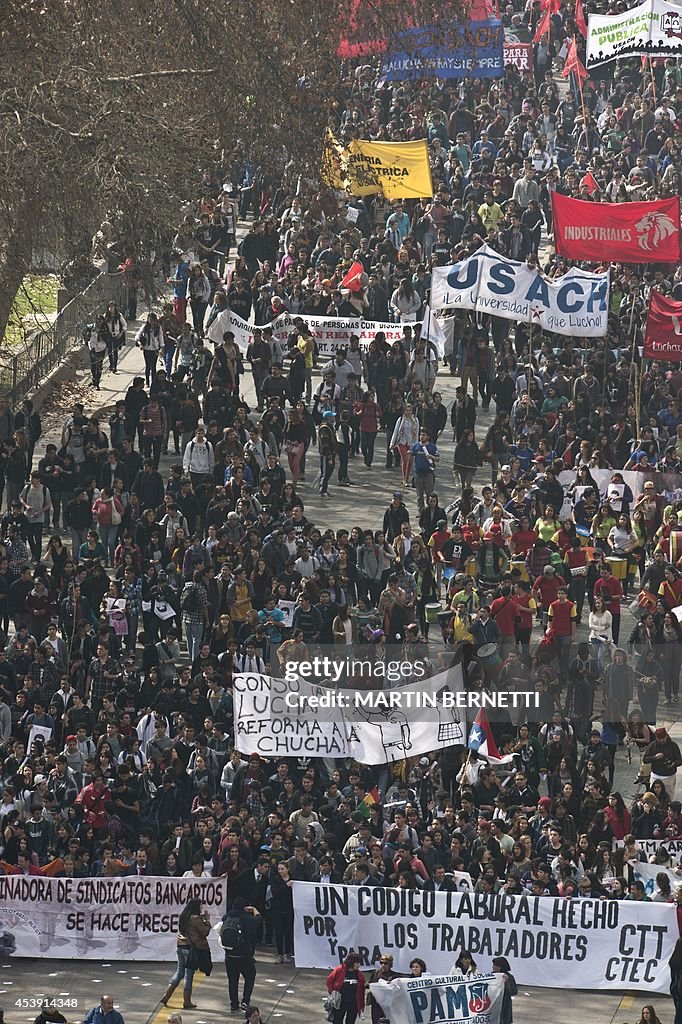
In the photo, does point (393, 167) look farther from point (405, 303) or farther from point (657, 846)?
point (657, 846)

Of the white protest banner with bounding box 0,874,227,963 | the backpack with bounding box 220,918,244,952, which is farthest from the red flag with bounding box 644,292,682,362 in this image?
the backpack with bounding box 220,918,244,952

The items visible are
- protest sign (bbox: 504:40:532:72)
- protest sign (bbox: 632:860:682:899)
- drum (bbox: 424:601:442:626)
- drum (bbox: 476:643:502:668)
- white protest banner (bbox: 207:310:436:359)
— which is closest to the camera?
protest sign (bbox: 632:860:682:899)

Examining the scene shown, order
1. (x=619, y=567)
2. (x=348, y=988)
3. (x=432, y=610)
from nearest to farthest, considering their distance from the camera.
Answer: (x=348, y=988) < (x=432, y=610) < (x=619, y=567)

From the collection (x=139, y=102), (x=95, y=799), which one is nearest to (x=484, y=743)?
(x=95, y=799)

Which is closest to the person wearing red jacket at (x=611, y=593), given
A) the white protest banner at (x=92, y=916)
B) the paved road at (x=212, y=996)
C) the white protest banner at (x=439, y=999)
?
the paved road at (x=212, y=996)

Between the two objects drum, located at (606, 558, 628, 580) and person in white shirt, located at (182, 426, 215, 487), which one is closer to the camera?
drum, located at (606, 558, 628, 580)

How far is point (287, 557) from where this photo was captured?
2823 centimetres

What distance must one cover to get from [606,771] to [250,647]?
383 cm

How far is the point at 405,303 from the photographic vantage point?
3638cm

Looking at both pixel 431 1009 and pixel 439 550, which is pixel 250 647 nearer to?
pixel 439 550

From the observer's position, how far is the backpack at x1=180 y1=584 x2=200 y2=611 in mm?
27156

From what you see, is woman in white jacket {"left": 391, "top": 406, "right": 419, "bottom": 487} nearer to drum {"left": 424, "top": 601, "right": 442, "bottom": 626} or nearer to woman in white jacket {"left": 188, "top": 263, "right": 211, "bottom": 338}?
drum {"left": 424, "top": 601, "right": 442, "bottom": 626}

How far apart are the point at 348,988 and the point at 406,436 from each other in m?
12.9

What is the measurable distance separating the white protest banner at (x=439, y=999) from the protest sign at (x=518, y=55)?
3163 centimetres
